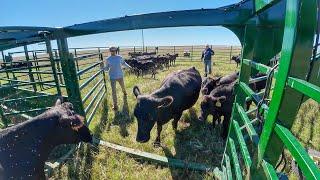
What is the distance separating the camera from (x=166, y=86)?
5.86 m

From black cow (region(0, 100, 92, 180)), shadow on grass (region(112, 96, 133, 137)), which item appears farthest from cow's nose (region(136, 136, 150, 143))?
black cow (region(0, 100, 92, 180))

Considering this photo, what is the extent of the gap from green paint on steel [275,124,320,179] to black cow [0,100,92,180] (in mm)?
2954

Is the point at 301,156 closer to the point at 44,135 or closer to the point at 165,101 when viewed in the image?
the point at 44,135

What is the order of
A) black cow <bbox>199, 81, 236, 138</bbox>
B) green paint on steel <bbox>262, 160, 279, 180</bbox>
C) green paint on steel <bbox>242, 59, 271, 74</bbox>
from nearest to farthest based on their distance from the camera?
green paint on steel <bbox>262, 160, 279, 180</bbox>, green paint on steel <bbox>242, 59, 271, 74</bbox>, black cow <bbox>199, 81, 236, 138</bbox>

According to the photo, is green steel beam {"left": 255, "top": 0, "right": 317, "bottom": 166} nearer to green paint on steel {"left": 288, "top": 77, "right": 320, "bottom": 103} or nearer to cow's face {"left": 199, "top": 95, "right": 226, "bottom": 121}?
green paint on steel {"left": 288, "top": 77, "right": 320, "bottom": 103}

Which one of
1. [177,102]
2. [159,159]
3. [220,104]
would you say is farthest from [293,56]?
[177,102]

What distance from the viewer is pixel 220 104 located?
223 inches

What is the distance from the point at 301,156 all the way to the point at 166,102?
3.94 meters

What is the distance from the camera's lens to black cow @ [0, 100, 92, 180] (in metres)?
3.38

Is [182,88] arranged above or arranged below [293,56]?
below

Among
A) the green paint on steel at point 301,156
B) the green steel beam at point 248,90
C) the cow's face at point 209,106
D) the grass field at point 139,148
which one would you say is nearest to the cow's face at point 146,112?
the grass field at point 139,148

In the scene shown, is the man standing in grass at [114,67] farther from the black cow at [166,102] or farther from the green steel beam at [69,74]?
the green steel beam at [69,74]

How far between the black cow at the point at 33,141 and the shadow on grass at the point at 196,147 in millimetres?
1841

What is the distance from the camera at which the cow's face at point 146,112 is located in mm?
5023
